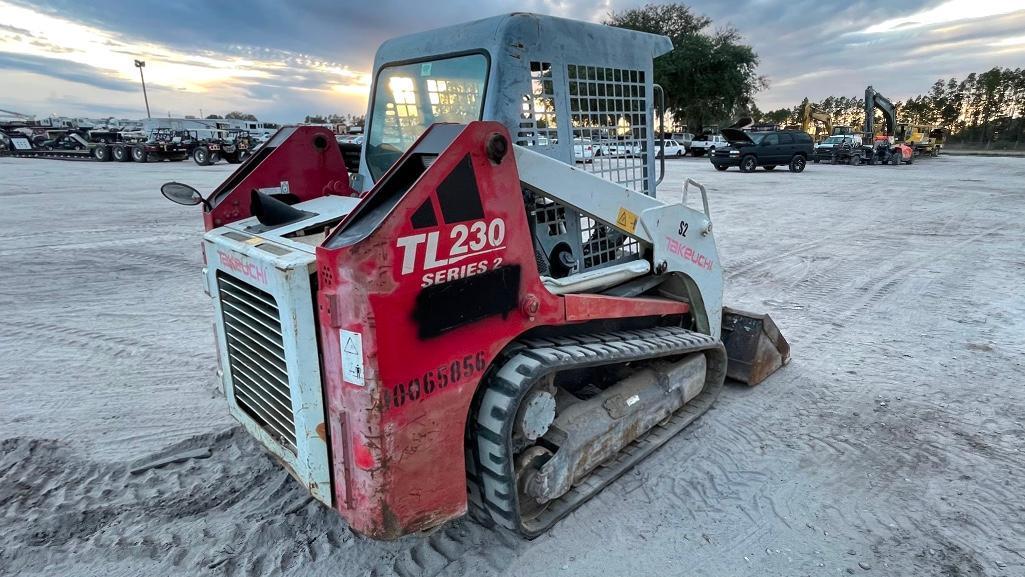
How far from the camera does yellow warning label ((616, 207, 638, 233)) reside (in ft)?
10.2

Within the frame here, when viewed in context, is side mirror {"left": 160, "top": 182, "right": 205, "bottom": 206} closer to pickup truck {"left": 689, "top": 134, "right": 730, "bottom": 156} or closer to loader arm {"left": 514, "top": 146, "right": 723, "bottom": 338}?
loader arm {"left": 514, "top": 146, "right": 723, "bottom": 338}

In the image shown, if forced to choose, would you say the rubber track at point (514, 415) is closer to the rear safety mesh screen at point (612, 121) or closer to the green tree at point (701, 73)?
the rear safety mesh screen at point (612, 121)

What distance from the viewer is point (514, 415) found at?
242 cm

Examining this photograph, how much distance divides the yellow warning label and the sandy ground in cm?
137

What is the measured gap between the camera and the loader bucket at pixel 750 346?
14.0 ft

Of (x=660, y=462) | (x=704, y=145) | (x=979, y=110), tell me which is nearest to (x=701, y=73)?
(x=704, y=145)

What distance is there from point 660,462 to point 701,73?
41.0 m

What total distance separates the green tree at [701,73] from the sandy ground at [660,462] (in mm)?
35156

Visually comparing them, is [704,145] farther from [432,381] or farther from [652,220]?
[432,381]

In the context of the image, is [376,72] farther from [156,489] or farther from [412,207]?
[156,489]

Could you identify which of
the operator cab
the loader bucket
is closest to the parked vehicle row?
the loader bucket

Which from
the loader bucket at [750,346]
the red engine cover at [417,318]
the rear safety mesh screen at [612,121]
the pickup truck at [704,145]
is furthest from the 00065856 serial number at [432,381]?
the pickup truck at [704,145]

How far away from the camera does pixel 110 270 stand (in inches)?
294

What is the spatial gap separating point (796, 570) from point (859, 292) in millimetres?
5131
